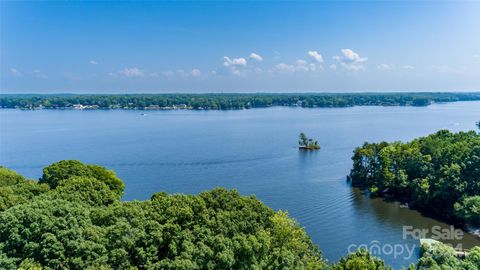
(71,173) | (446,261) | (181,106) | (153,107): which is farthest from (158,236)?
(181,106)

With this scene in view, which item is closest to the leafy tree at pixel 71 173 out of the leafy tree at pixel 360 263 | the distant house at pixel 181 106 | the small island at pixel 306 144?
the leafy tree at pixel 360 263

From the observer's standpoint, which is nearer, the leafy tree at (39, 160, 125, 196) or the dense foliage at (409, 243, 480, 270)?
the dense foliage at (409, 243, 480, 270)

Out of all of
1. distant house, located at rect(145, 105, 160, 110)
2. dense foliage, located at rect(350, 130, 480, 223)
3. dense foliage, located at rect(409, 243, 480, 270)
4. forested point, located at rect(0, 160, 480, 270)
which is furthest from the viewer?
distant house, located at rect(145, 105, 160, 110)

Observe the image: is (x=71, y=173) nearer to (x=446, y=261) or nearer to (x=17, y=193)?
(x=17, y=193)

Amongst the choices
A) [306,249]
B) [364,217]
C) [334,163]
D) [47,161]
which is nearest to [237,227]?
[306,249]

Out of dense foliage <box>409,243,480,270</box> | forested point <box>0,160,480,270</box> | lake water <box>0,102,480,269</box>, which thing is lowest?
lake water <box>0,102,480,269</box>

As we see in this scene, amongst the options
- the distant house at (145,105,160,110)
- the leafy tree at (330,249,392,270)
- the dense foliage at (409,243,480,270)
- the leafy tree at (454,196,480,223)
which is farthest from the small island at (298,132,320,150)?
the distant house at (145,105,160,110)

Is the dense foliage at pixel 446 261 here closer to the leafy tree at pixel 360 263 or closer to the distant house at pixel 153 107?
the leafy tree at pixel 360 263

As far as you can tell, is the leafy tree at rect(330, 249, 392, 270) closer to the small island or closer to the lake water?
the lake water

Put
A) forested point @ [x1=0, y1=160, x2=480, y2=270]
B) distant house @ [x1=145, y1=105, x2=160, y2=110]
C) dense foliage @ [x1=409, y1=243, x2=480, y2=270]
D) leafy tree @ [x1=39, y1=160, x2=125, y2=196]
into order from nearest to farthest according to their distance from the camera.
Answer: dense foliage @ [x1=409, y1=243, x2=480, y2=270] → forested point @ [x1=0, y1=160, x2=480, y2=270] → leafy tree @ [x1=39, y1=160, x2=125, y2=196] → distant house @ [x1=145, y1=105, x2=160, y2=110]
